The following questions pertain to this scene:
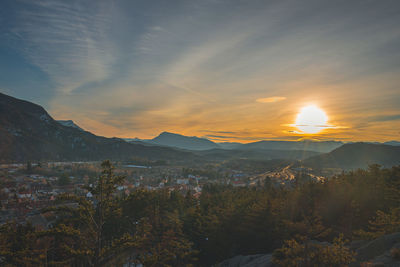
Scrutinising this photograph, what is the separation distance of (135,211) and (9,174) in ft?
517

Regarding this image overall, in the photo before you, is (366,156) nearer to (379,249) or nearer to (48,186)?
(379,249)

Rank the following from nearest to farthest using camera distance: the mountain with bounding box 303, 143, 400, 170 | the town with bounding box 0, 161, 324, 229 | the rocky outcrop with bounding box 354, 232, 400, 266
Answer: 1. the rocky outcrop with bounding box 354, 232, 400, 266
2. the town with bounding box 0, 161, 324, 229
3. the mountain with bounding box 303, 143, 400, 170

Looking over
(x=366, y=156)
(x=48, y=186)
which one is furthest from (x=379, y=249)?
(x=366, y=156)

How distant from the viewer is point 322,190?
3788 cm

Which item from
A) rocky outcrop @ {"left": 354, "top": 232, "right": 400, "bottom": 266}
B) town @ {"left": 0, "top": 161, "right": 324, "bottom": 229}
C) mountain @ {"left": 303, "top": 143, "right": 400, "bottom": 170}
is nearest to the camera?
rocky outcrop @ {"left": 354, "top": 232, "right": 400, "bottom": 266}

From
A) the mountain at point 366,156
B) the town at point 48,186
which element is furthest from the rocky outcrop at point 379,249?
the mountain at point 366,156

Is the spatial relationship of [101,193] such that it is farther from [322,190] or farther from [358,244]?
[322,190]

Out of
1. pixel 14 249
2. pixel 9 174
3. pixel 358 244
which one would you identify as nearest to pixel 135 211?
pixel 14 249

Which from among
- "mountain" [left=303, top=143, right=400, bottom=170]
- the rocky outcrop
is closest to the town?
the rocky outcrop

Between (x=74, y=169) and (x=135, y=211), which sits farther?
(x=74, y=169)

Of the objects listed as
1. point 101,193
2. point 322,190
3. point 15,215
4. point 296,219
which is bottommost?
point 15,215

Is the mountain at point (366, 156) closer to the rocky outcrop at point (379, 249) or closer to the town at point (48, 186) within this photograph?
the town at point (48, 186)

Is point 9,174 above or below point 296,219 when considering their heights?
below

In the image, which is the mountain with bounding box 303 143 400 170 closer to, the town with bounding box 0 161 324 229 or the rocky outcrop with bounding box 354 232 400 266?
the town with bounding box 0 161 324 229
